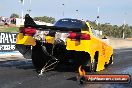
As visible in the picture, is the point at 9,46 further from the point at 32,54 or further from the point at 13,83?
the point at 13,83

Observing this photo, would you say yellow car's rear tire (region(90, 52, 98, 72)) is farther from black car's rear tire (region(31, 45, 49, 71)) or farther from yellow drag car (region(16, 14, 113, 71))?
black car's rear tire (region(31, 45, 49, 71))

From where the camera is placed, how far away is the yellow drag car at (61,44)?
1244 cm

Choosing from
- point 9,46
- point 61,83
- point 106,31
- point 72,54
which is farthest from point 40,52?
point 106,31

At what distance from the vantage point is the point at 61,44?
12453mm

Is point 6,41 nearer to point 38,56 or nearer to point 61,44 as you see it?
point 38,56

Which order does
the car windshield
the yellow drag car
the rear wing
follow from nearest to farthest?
the yellow drag car → the rear wing → the car windshield

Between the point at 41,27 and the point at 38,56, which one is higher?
the point at 41,27

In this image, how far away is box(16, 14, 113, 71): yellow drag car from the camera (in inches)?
490

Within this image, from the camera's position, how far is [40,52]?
13.9 meters

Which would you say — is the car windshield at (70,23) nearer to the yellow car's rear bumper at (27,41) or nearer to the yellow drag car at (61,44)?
the yellow drag car at (61,44)

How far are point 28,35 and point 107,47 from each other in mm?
3881

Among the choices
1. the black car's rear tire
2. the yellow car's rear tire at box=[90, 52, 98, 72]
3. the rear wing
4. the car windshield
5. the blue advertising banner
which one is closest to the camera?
the rear wing

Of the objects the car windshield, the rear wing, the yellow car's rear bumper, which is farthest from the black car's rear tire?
the car windshield

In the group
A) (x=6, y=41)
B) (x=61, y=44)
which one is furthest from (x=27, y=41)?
(x=6, y=41)
